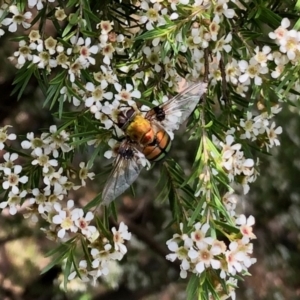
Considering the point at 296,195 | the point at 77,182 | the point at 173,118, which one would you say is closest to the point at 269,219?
the point at 296,195

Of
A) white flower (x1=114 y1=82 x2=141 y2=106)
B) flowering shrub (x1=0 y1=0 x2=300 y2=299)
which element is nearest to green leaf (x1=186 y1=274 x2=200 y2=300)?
flowering shrub (x1=0 y1=0 x2=300 y2=299)

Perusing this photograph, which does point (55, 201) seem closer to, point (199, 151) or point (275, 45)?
point (199, 151)

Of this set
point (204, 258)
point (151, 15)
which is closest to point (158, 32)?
point (151, 15)

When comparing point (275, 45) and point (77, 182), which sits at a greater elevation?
point (275, 45)

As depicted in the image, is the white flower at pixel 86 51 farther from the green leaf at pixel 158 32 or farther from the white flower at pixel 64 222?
the white flower at pixel 64 222

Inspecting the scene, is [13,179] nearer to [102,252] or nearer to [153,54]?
[102,252]

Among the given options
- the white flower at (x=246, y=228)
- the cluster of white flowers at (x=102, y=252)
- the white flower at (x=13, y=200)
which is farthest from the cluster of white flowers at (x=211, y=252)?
the white flower at (x=13, y=200)
